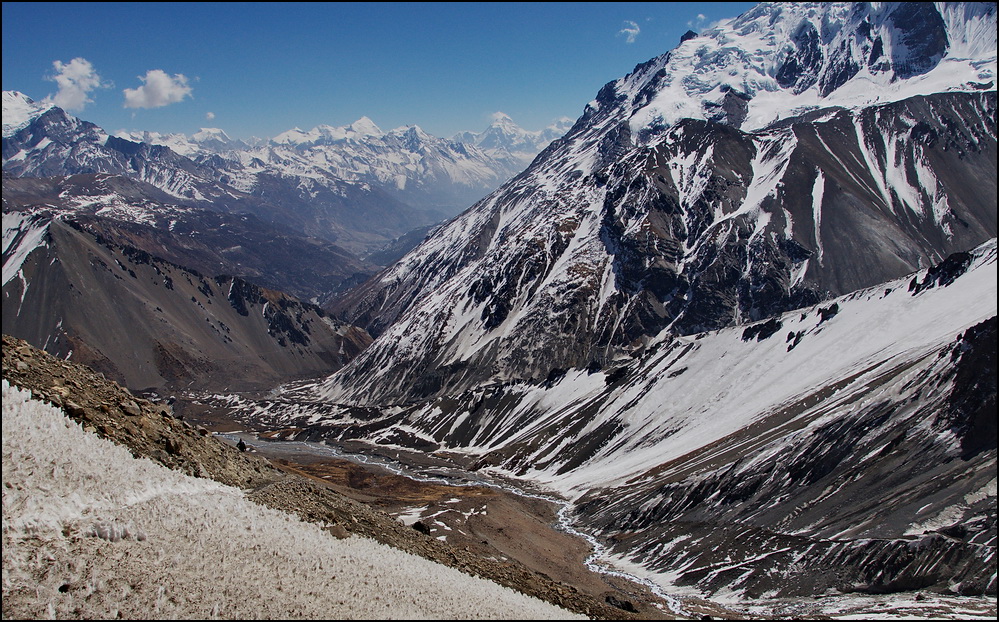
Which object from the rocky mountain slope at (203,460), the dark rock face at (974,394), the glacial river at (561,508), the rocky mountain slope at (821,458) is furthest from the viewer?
the dark rock face at (974,394)

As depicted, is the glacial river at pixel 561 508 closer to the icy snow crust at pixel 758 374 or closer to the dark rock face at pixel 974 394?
the icy snow crust at pixel 758 374

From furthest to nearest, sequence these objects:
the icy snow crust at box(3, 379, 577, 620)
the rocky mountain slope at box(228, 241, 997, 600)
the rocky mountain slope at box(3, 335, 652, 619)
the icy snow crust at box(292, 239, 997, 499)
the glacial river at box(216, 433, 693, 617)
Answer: the icy snow crust at box(292, 239, 997, 499) < the glacial river at box(216, 433, 693, 617) < the rocky mountain slope at box(228, 241, 997, 600) < the rocky mountain slope at box(3, 335, 652, 619) < the icy snow crust at box(3, 379, 577, 620)

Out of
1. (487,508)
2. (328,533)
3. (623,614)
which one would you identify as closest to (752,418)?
(487,508)

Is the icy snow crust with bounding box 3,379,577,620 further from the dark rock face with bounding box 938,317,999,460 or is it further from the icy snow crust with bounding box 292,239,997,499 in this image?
the icy snow crust with bounding box 292,239,997,499

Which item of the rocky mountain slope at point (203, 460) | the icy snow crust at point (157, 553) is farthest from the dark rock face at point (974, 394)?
the icy snow crust at point (157, 553)

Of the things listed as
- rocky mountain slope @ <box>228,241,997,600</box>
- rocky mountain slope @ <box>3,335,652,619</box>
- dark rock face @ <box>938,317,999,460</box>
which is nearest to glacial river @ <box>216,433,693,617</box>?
rocky mountain slope @ <box>228,241,997,600</box>

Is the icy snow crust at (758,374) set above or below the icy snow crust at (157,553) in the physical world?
below

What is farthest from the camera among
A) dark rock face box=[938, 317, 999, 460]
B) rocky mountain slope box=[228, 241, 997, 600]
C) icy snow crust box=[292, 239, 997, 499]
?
icy snow crust box=[292, 239, 997, 499]

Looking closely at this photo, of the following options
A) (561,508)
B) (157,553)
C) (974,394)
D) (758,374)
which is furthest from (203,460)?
(758,374)

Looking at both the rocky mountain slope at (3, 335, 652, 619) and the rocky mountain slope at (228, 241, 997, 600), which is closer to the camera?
the rocky mountain slope at (3, 335, 652, 619)

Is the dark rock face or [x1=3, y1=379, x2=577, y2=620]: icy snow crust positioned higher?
[x1=3, y1=379, x2=577, y2=620]: icy snow crust
